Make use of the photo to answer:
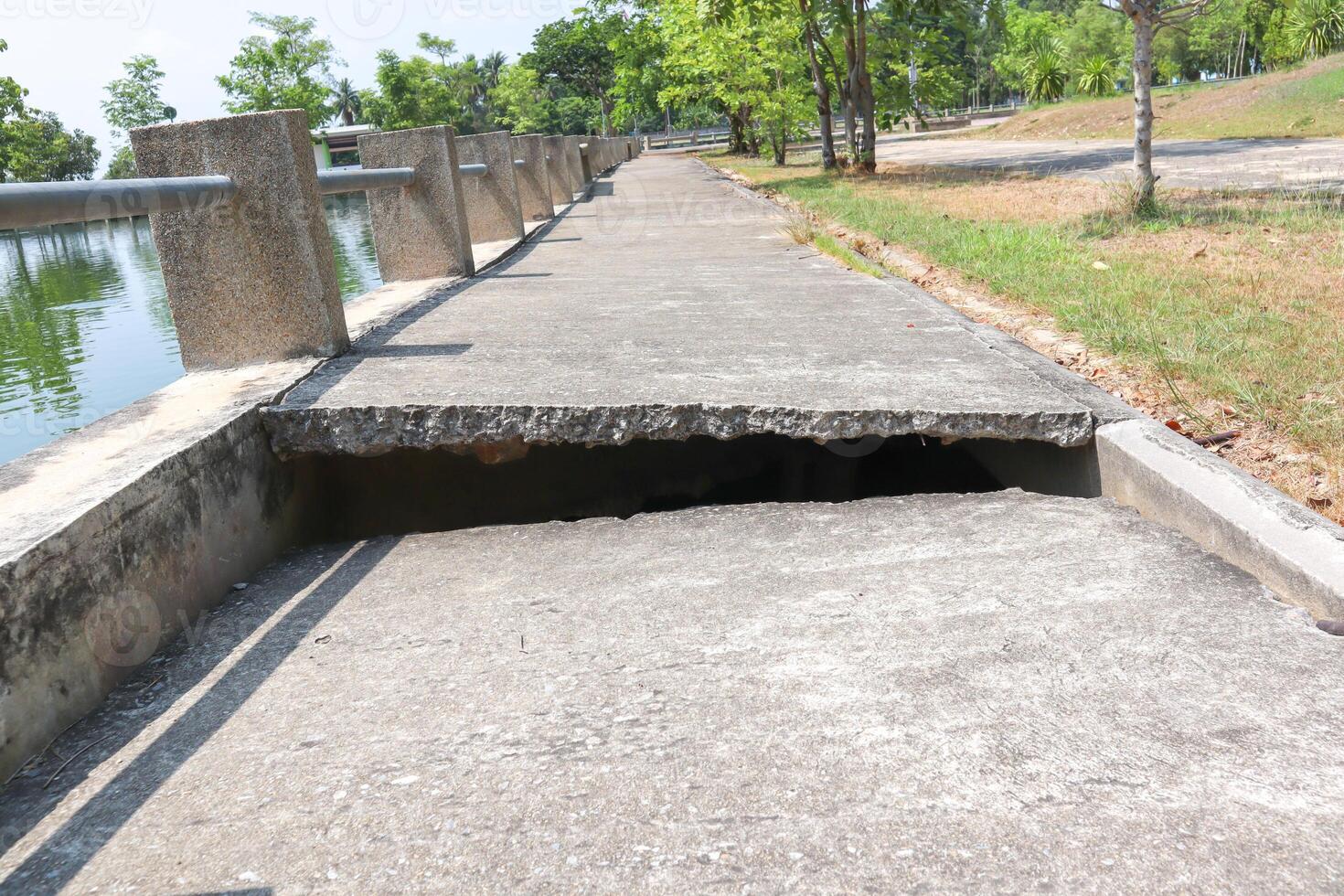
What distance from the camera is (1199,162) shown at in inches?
582

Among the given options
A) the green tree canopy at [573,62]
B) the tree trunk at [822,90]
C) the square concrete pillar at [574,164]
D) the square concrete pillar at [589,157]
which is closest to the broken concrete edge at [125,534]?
the square concrete pillar at [574,164]

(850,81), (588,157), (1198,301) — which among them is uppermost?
(850,81)

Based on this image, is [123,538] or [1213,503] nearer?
[123,538]

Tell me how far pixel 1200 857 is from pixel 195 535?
2391 millimetres

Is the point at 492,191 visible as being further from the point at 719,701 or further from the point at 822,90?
the point at 822,90

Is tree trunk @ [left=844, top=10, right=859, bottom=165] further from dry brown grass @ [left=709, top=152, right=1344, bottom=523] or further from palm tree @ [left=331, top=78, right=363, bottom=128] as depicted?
palm tree @ [left=331, top=78, right=363, bottom=128]

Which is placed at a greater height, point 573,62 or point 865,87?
point 573,62

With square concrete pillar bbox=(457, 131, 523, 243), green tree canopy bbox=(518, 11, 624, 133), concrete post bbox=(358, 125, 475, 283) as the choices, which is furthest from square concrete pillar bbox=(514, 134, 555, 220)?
green tree canopy bbox=(518, 11, 624, 133)

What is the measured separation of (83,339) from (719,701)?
424 inches

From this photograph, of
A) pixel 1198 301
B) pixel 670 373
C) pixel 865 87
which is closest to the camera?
pixel 670 373

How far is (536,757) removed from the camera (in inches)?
76.6

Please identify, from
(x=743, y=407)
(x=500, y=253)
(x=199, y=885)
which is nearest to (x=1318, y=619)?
(x=743, y=407)

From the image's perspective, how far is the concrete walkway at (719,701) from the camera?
1.66 m

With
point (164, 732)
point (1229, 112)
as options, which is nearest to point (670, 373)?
point (164, 732)
